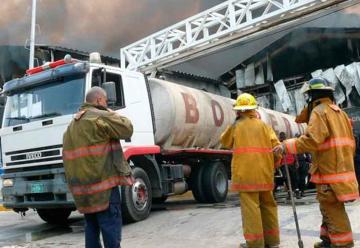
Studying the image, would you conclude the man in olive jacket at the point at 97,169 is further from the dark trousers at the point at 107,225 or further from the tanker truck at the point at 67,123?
the tanker truck at the point at 67,123

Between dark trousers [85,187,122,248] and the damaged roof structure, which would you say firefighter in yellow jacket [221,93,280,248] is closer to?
dark trousers [85,187,122,248]

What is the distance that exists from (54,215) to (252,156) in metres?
4.57

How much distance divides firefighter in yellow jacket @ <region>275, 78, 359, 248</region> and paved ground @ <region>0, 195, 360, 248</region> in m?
0.74

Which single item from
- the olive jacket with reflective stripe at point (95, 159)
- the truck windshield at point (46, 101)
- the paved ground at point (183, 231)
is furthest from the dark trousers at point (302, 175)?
the olive jacket with reflective stripe at point (95, 159)

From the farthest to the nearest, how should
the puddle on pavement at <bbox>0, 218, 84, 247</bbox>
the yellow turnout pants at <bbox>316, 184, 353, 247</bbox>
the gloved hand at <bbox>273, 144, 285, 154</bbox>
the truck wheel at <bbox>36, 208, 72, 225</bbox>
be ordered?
the truck wheel at <bbox>36, 208, 72, 225</bbox>
the puddle on pavement at <bbox>0, 218, 84, 247</bbox>
the gloved hand at <bbox>273, 144, 285, 154</bbox>
the yellow turnout pants at <bbox>316, 184, 353, 247</bbox>

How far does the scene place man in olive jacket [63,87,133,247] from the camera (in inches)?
150

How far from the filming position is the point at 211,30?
43.1ft

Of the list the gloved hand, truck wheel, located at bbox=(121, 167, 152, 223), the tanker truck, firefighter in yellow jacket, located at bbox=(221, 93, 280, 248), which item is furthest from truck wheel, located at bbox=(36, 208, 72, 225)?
the gloved hand

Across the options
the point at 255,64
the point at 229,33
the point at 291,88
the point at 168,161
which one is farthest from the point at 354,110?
the point at 168,161

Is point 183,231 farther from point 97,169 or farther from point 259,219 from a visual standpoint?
point 97,169

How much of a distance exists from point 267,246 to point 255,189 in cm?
62

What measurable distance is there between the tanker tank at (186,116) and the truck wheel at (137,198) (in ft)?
2.99

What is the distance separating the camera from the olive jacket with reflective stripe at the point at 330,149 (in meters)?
4.10

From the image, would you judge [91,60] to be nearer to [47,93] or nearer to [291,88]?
[47,93]
